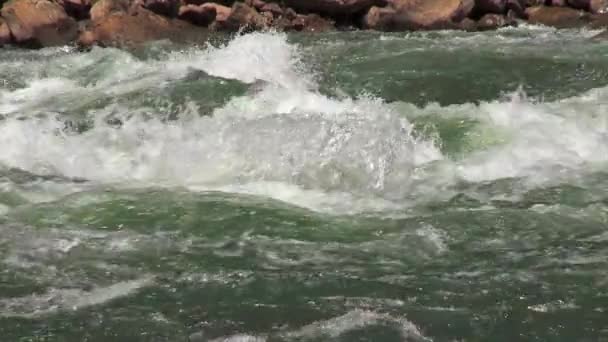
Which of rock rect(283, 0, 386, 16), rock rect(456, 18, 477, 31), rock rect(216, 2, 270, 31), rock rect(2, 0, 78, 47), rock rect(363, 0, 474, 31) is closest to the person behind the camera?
rock rect(2, 0, 78, 47)

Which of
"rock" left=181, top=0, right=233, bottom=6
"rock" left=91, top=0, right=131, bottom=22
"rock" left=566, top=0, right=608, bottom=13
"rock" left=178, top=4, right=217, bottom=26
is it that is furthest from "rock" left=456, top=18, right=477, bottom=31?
"rock" left=91, top=0, right=131, bottom=22

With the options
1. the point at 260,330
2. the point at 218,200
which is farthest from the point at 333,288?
the point at 218,200

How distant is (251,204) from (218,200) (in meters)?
0.28

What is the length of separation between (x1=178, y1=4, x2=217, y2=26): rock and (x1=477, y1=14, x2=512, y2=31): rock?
463cm

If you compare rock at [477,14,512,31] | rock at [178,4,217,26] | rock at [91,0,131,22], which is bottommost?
rock at [477,14,512,31]

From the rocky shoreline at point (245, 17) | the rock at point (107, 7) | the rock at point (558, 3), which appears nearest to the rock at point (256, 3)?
the rocky shoreline at point (245, 17)

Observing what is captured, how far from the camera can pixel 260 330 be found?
4.24 m

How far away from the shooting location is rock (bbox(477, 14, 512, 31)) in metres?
14.3

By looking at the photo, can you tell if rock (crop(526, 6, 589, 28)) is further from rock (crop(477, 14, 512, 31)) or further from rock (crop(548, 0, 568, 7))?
rock (crop(477, 14, 512, 31))

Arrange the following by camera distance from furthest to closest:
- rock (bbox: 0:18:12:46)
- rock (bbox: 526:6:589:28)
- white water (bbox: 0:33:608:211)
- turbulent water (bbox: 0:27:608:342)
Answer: rock (bbox: 526:6:589:28) < rock (bbox: 0:18:12:46) < white water (bbox: 0:33:608:211) < turbulent water (bbox: 0:27:608:342)

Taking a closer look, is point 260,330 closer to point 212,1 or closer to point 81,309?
point 81,309

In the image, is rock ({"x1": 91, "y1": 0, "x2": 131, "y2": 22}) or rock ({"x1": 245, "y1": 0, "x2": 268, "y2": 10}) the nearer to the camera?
rock ({"x1": 91, "y1": 0, "x2": 131, "y2": 22})

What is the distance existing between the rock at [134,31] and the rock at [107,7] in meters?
0.51

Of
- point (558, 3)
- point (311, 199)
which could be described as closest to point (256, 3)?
point (558, 3)
